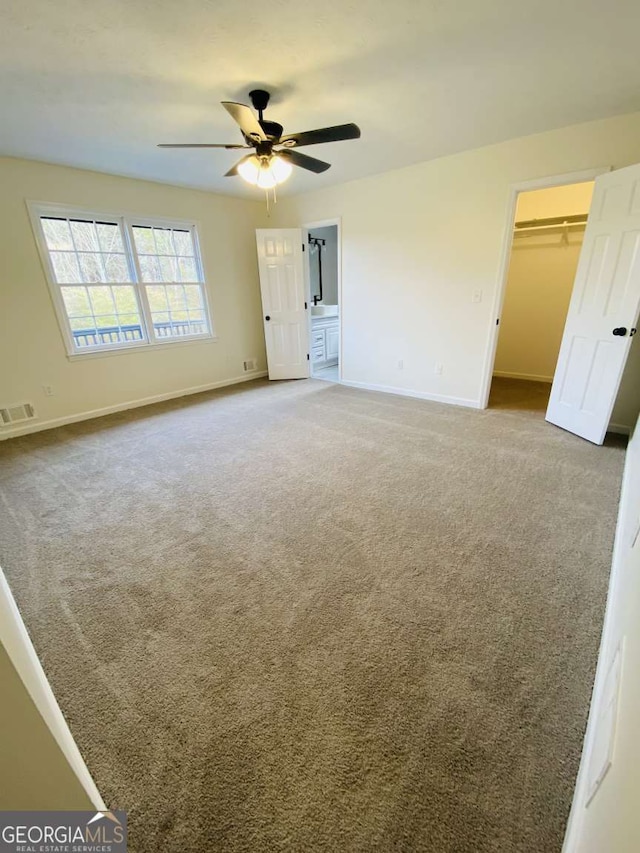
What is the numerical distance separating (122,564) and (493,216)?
14.1ft

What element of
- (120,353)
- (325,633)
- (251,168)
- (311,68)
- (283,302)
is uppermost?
(311,68)

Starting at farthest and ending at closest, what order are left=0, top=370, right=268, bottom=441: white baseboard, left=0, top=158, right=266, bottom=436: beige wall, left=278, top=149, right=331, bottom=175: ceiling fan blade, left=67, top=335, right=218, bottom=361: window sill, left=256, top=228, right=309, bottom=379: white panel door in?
left=256, top=228, right=309, bottom=379: white panel door < left=67, top=335, right=218, bottom=361: window sill < left=0, top=370, right=268, bottom=441: white baseboard < left=0, top=158, right=266, bottom=436: beige wall < left=278, top=149, right=331, bottom=175: ceiling fan blade

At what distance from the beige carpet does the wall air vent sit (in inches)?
39.0

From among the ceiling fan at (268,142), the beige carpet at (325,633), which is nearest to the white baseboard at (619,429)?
the beige carpet at (325,633)

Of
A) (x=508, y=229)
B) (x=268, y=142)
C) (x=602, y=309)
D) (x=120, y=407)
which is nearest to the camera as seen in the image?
(x=268, y=142)

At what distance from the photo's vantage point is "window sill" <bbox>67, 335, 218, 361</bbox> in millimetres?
3857

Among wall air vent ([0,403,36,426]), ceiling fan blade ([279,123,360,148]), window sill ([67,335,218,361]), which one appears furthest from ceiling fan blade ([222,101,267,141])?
wall air vent ([0,403,36,426])

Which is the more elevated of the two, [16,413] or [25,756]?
[25,756]

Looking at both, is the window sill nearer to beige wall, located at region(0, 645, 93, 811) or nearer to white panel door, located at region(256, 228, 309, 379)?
white panel door, located at region(256, 228, 309, 379)

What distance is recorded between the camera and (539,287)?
478 centimetres

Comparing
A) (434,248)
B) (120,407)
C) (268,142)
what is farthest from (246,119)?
(120,407)

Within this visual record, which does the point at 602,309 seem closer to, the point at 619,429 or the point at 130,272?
the point at 619,429

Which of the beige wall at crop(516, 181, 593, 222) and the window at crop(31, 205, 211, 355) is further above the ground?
the beige wall at crop(516, 181, 593, 222)

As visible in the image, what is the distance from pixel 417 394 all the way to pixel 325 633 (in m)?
3.49
